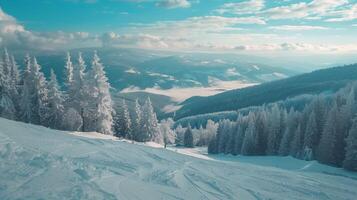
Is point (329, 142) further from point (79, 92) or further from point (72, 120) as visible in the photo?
point (79, 92)

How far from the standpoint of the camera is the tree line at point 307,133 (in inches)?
1809

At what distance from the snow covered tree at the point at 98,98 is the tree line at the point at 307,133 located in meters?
27.1

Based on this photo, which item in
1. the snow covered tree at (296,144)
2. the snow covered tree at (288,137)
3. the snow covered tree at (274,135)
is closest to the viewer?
the snow covered tree at (296,144)

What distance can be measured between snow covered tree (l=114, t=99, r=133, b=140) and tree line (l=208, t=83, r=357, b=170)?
2161 cm

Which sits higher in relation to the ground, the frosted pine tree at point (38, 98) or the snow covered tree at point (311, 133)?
the frosted pine tree at point (38, 98)

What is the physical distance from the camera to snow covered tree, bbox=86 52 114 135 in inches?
2099

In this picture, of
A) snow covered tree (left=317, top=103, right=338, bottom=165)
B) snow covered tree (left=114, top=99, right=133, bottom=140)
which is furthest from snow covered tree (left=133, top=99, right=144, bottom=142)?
snow covered tree (left=317, top=103, right=338, bottom=165)

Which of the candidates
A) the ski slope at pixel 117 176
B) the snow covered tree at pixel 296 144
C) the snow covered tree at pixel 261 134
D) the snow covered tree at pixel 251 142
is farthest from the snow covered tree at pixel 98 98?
the snow covered tree at pixel 296 144

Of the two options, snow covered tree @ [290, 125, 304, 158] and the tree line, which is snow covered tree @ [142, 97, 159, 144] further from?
snow covered tree @ [290, 125, 304, 158]

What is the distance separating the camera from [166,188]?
1755cm

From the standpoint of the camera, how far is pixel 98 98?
53.3m

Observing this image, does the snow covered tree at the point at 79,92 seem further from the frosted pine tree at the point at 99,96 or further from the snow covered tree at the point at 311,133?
the snow covered tree at the point at 311,133

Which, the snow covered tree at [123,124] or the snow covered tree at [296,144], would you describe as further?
the snow covered tree at [123,124]

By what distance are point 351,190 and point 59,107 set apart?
43.8 m
